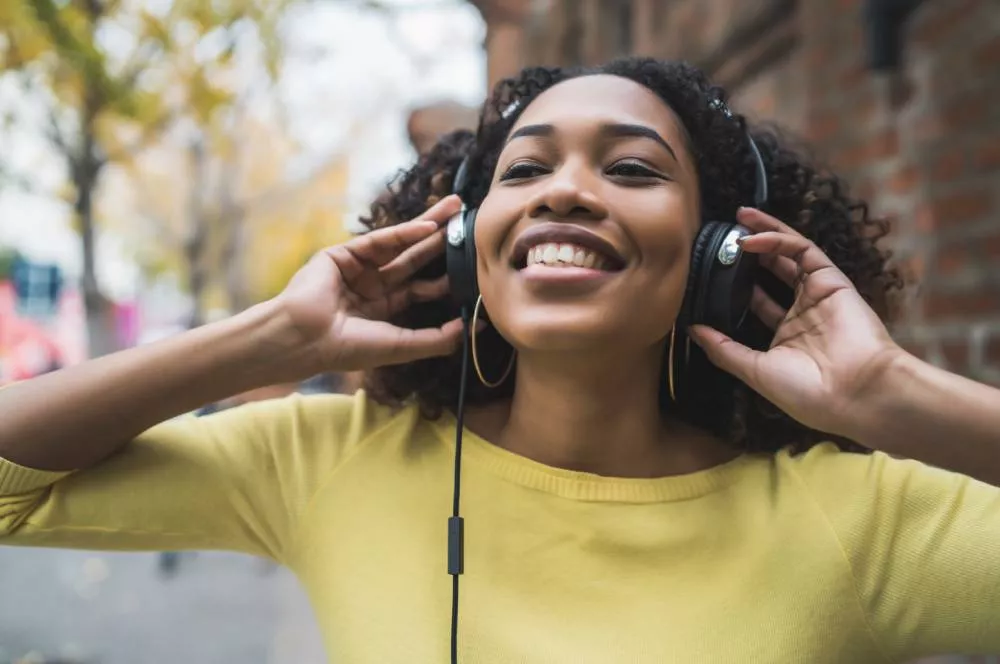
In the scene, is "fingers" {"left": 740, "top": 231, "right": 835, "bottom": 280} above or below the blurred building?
below

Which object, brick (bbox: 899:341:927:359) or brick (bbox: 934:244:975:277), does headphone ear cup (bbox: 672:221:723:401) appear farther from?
brick (bbox: 899:341:927:359)

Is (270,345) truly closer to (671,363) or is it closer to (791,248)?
(671,363)

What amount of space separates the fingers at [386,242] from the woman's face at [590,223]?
0.15 meters

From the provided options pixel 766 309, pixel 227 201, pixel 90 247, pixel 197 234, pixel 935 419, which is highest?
pixel 227 201

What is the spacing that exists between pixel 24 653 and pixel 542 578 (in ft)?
14.5

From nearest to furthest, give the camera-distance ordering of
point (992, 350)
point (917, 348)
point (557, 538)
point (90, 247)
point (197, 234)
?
point (557, 538), point (992, 350), point (917, 348), point (90, 247), point (197, 234)

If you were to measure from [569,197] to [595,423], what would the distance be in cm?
46

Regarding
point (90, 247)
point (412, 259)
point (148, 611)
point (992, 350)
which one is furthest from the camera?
point (90, 247)

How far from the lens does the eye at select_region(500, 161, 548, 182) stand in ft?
5.39

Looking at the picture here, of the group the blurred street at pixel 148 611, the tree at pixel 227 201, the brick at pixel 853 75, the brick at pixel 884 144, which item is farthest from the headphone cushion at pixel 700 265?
the tree at pixel 227 201

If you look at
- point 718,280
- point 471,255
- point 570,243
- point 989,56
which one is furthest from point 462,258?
point 989,56

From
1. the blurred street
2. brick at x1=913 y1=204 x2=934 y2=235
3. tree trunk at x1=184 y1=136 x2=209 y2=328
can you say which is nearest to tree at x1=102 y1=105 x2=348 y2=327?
tree trunk at x1=184 y1=136 x2=209 y2=328

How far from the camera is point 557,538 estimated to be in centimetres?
157

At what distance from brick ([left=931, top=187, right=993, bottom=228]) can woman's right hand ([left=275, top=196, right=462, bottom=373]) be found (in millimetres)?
1470
